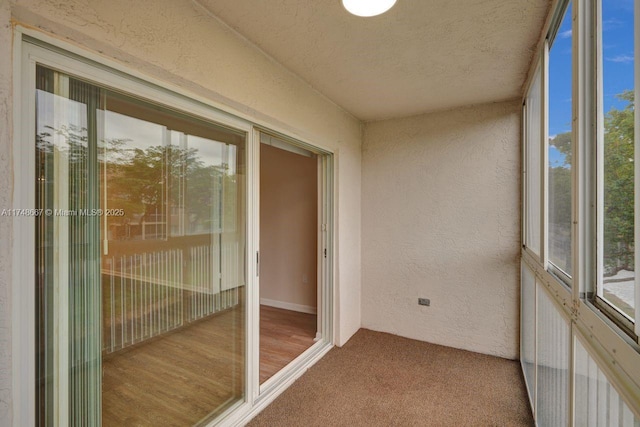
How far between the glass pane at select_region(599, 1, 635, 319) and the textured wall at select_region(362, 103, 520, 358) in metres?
2.03

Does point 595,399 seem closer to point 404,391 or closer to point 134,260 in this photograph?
point 404,391

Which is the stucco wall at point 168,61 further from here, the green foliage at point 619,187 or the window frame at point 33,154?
the green foliage at point 619,187

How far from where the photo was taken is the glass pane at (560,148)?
130 cm

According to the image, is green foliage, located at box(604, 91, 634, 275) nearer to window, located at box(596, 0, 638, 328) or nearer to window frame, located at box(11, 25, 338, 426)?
window, located at box(596, 0, 638, 328)

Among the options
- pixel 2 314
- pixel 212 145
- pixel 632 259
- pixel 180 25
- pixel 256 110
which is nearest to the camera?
pixel 632 259

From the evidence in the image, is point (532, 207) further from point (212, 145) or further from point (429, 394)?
point (212, 145)

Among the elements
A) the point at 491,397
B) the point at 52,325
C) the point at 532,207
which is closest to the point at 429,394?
the point at 491,397

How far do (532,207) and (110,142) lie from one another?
2.81 meters

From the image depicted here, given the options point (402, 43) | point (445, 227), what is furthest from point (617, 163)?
point (445, 227)

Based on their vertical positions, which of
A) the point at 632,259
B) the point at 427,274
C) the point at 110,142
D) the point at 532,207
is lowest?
the point at 427,274

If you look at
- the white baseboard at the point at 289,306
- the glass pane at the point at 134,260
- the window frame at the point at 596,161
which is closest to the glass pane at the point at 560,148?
the window frame at the point at 596,161

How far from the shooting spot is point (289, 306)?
14.0ft

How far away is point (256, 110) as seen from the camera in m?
1.95

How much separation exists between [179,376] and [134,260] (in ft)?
2.38
